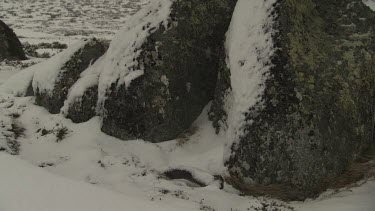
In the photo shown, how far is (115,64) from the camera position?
27.2 feet

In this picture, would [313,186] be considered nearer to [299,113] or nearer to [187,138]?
[299,113]

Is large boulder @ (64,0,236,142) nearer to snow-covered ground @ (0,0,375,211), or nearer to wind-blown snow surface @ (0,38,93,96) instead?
snow-covered ground @ (0,0,375,211)

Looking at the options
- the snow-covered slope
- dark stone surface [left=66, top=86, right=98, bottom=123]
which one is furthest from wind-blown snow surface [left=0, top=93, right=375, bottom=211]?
dark stone surface [left=66, top=86, right=98, bottom=123]

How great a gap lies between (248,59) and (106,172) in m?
3.05

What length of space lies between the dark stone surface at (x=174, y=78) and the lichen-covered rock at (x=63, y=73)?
1937 millimetres

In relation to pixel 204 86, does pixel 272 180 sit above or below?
below

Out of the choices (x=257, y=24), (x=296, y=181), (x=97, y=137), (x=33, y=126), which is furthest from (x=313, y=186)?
(x=33, y=126)

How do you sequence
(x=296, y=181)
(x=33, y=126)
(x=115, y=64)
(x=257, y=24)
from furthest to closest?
(x=33, y=126)
(x=115, y=64)
(x=257, y=24)
(x=296, y=181)

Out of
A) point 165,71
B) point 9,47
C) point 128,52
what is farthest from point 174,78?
point 9,47

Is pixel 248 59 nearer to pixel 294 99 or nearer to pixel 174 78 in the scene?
pixel 294 99

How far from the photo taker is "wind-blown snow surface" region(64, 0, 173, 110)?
7.97 meters

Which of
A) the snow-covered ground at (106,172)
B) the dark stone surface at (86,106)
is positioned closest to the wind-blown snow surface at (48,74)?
the snow-covered ground at (106,172)

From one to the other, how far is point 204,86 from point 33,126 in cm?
390

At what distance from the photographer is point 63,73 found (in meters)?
9.73
